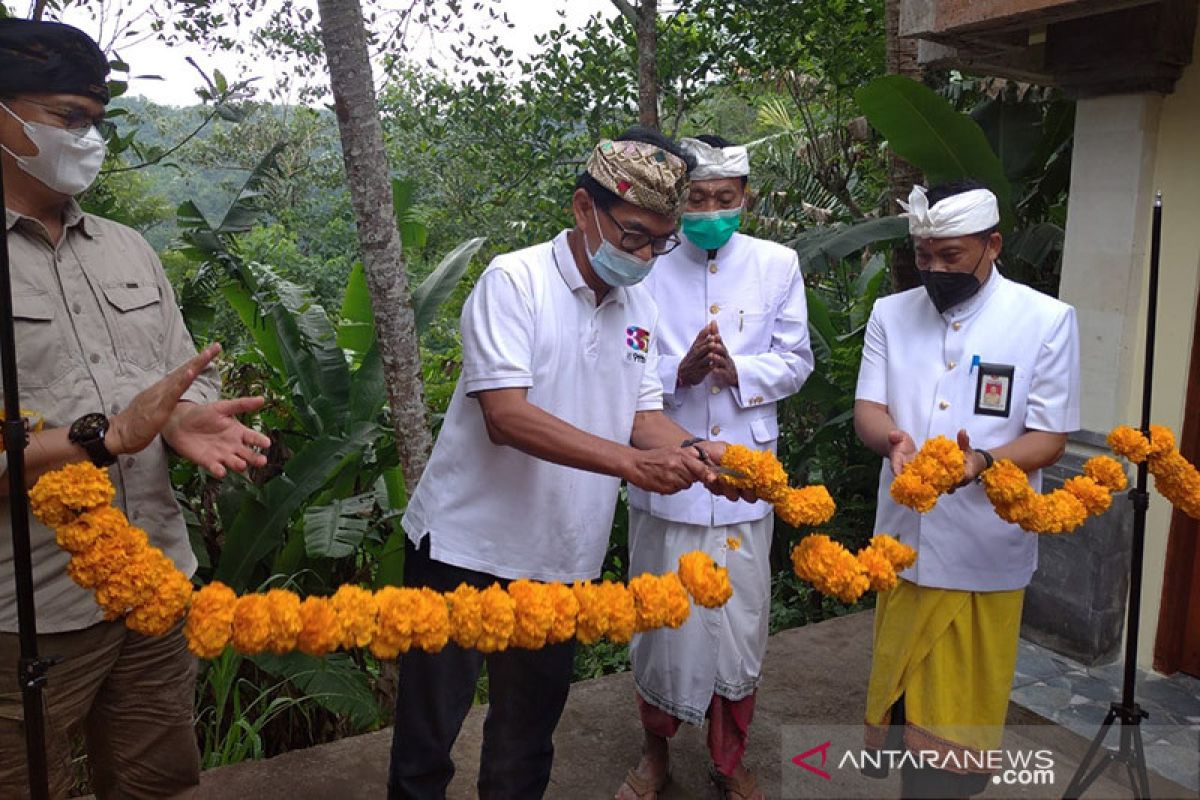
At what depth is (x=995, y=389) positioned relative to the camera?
3135 millimetres

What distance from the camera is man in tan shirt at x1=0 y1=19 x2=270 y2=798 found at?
2.29 meters

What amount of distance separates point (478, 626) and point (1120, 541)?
357cm

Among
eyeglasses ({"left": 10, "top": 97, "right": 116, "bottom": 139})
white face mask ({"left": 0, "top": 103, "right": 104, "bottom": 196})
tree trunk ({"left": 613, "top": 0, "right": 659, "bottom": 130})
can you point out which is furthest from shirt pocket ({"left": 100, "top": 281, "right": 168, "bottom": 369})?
tree trunk ({"left": 613, "top": 0, "right": 659, "bottom": 130})

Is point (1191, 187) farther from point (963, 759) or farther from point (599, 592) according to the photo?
point (599, 592)

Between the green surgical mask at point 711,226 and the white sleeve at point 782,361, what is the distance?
31 centimetres

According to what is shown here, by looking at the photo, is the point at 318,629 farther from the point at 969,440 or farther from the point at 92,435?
the point at 969,440

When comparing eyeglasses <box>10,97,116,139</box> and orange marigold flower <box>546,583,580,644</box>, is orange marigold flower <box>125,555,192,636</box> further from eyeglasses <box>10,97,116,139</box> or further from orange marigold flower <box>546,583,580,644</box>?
eyeglasses <box>10,97,116,139</box>

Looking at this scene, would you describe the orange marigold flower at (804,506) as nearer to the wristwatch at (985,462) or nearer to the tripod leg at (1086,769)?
the wristwatch at (985,462)

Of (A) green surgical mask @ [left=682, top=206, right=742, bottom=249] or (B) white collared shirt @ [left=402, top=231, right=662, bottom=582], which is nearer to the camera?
(B) white collared shirt @ [left=402, top=231, right=662, bottom=582]

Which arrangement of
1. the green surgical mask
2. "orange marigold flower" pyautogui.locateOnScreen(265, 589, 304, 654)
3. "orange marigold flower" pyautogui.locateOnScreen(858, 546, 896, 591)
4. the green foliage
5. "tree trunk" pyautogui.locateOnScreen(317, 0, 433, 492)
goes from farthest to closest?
1. the green foliage
2. "tree trunk" pyautogui.locateOnScreen(317, 0, 433, 492)
3. the green surgical mask
4. "orange marigold flower" pyautogui.locateOnScreen(858, 546, 896, 591)
5. "orange marigold flower" pyautogui.locateOnScreen(265, 589, 304, 654)

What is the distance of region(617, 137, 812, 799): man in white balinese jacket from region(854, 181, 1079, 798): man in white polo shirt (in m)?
0.47

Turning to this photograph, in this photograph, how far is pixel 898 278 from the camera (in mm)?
5887

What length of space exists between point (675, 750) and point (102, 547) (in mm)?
2473

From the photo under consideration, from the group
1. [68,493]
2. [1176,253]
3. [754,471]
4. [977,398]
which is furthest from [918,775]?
[1176,253]
